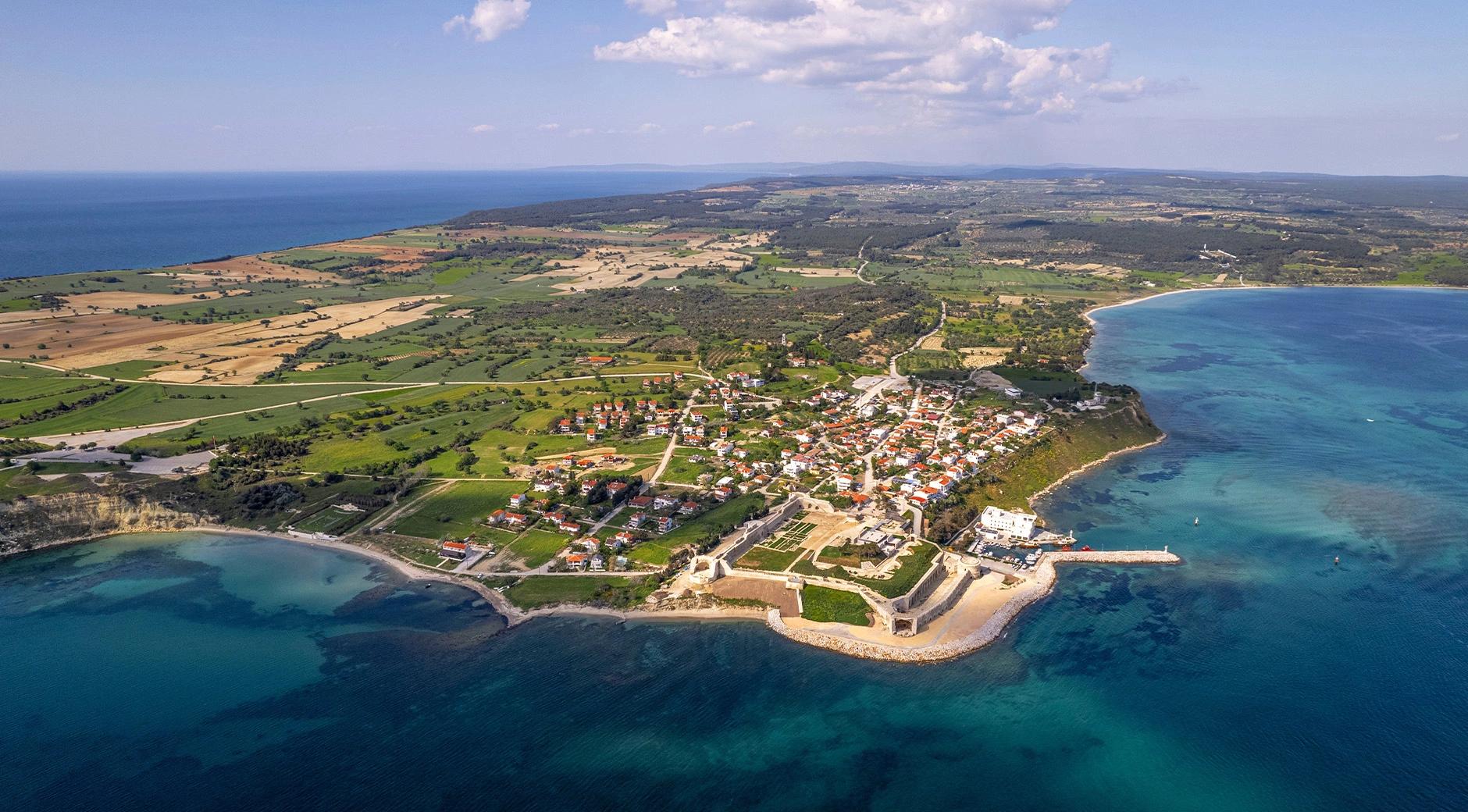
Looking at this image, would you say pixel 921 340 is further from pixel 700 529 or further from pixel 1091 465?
pixel 700 529

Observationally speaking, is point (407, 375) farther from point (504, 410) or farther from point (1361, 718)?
point (1361, 718)

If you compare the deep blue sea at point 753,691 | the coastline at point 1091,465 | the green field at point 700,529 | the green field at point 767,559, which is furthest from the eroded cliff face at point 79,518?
the coastline at point 1091,465

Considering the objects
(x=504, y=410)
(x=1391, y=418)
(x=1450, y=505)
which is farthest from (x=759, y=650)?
(x=1391, y=418)

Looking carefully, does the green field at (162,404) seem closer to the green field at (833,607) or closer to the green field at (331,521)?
the green field at (331,521)

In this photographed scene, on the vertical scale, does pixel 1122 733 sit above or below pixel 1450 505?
below

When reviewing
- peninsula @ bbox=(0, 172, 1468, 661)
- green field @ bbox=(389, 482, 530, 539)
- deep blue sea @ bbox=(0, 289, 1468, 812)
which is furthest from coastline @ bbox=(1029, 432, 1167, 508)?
green field @ bbox=(389, 482, 530, 539)
